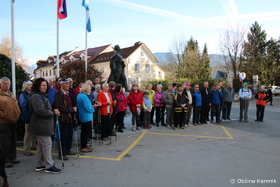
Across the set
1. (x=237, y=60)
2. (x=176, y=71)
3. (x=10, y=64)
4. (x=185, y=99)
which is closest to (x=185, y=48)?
(x=176, y=71)

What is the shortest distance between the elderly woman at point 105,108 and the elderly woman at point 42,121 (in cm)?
259

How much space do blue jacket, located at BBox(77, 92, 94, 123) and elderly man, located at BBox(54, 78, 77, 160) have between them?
14.1 inches

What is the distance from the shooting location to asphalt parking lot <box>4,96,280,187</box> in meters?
4.35

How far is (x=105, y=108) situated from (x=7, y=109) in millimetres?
2969

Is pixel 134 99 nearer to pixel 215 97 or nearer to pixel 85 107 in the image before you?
pixel 85 107

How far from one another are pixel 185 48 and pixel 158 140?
42580 millimetres

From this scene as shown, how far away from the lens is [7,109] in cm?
493

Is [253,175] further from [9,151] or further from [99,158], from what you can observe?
[9,151]

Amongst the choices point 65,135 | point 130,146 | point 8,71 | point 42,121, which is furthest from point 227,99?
point 8,71

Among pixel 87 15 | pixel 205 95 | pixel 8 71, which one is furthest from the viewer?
pixel 87 15

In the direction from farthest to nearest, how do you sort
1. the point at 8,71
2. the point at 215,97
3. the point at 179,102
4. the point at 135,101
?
the point at 215,97, the point at 179,102, the point at 135,101, the point at 8,71

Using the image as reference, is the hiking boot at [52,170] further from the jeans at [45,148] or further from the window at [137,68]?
the window at [137,68]

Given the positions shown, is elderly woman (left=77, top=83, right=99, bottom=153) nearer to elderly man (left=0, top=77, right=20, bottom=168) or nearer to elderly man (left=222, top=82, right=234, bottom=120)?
elderly man (left=0, top=77, right=20, bottom=168)

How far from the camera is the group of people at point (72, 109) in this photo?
468 centimetres
